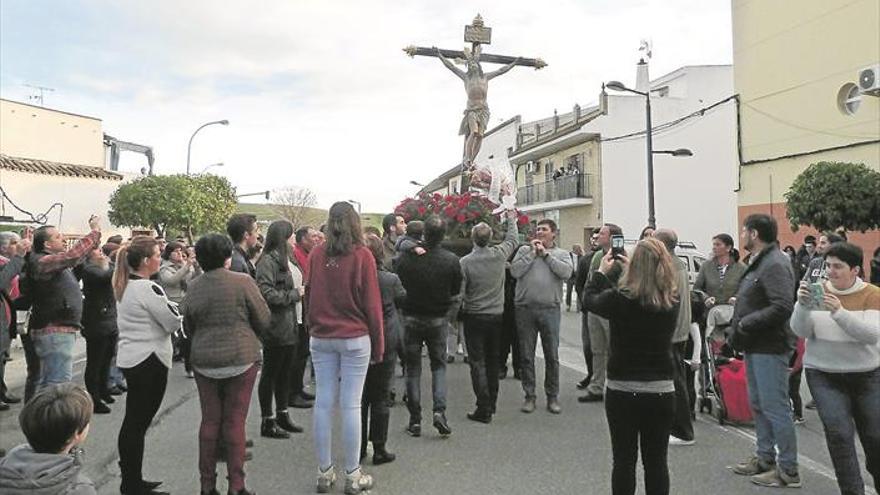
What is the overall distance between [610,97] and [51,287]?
3005 centimetres

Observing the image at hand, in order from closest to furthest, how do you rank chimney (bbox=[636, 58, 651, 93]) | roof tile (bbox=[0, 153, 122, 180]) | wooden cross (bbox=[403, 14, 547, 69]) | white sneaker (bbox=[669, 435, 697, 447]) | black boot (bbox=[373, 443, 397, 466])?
black boot (bbox=[373, 443, 397, 466]), white sneaker (bbox=[669, 435, 697, 447]), wooden cross (bbox=[403, 14, 547, 69]), roof tile (bbox=[0, 153, 122, 180]), chimney (bbox=[636, 58, 651, 93])

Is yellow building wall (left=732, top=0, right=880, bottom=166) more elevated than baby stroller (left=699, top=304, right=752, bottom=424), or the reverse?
yellow building wall (left=732, top=0, right=880, bottom=166)

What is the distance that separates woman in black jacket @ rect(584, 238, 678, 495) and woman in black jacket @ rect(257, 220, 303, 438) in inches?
124

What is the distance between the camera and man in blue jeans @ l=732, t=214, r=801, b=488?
4.68m

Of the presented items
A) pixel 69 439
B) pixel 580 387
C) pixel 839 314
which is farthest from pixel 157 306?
pixel 580 387

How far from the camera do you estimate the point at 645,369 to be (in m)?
3.61

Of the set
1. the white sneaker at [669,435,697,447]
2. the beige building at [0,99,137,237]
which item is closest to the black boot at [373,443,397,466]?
the white sneaker at [669,435,697,447]

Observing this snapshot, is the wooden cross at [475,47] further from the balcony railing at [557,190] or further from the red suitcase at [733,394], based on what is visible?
the balcony railing at [557,190]

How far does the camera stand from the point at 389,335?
5.64m

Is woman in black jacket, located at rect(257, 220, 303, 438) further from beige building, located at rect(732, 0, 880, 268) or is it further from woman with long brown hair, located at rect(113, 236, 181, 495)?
beige building, located at rect(732, 0, 880, 268)

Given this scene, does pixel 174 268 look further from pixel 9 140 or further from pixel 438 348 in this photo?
pixel 9 140

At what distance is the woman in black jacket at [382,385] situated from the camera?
17.6 ft

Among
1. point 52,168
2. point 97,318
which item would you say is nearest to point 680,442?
point 97,318

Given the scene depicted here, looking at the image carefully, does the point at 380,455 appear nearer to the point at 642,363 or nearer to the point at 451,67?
the point at 642,363
